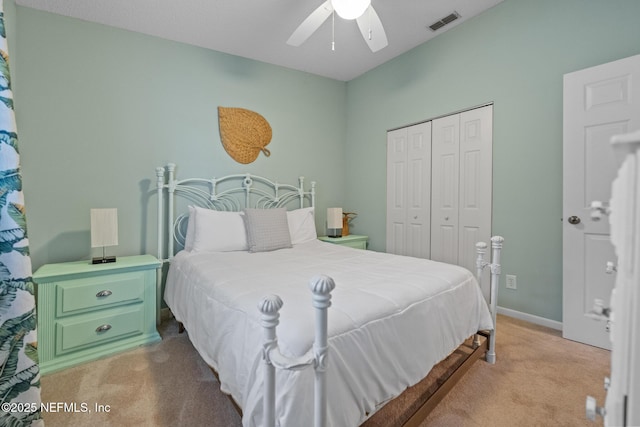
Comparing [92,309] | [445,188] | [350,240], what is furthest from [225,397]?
[445,188]

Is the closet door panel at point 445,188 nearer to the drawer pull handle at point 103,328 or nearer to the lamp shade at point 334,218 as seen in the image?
the lamp shade at point 334,218

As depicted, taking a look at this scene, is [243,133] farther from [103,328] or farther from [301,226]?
[103,328]

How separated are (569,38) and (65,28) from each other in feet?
13.6

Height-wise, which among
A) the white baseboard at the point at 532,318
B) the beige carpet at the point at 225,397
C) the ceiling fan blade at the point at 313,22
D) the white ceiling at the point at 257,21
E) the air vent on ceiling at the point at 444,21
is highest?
the air vent on ceiling at the point at 444,21

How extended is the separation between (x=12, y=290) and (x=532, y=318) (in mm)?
3314

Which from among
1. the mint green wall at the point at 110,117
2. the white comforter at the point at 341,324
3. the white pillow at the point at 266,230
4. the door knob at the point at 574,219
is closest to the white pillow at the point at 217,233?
the white pillow at the point at 266,230

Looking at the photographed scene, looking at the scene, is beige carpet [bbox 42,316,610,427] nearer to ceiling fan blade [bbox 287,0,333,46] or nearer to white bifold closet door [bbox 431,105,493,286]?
white bifold closet door [bbox 431,105,493,286]

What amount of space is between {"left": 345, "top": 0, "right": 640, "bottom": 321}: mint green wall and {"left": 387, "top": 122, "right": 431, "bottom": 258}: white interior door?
0.38 metres

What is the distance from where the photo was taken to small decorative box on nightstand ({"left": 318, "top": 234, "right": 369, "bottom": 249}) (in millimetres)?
3482

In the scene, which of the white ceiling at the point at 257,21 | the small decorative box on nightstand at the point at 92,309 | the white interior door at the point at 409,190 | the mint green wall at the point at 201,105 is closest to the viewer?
the small decorative box on nightstand at the point at 92,309

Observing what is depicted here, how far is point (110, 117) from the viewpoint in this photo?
8.39ft

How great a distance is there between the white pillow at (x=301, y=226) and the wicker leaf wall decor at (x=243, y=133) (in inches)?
33.3

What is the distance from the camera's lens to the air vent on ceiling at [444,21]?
2637 millimetres

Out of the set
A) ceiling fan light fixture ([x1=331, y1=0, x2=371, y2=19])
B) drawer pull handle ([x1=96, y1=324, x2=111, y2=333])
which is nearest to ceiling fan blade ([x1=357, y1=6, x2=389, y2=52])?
ceiling fan light fixture ([x1=331, y1=0, x2=371, y2=19])
